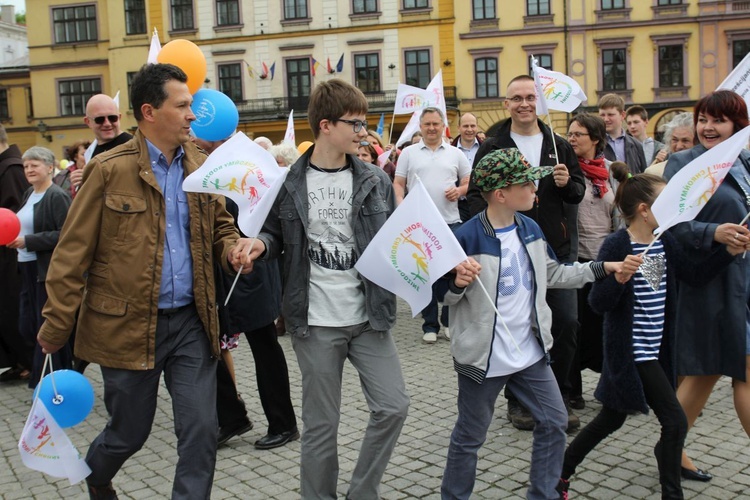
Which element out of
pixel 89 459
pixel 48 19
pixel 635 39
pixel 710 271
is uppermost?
pixel 48 19

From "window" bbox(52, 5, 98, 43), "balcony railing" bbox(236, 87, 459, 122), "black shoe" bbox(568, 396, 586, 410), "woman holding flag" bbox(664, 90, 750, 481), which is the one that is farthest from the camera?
"window" bbox(52, 5, 98, 43)

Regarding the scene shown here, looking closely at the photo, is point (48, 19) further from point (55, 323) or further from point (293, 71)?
point (55, 323)

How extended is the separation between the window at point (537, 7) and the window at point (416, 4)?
485 centimetres

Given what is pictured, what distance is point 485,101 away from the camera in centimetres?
3769

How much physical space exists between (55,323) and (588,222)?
13.2ft

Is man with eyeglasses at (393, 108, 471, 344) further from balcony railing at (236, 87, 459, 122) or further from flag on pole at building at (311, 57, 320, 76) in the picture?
balcony railing at (236, 87, 459, 122)

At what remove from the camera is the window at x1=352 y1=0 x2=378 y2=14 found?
39.0 meters

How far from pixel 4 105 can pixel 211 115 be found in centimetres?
4611

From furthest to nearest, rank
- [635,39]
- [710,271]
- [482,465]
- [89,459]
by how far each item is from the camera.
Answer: [635,39]
[482,465]
[710,271]
[89,459]

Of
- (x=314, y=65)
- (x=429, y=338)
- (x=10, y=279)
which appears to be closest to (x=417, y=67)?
(x=314, y=65)

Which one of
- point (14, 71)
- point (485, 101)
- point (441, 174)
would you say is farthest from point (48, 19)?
point (441, 174)

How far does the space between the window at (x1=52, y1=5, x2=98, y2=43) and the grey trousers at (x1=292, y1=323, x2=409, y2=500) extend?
1712 inches

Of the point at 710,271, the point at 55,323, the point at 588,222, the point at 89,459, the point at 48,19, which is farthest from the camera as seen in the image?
the point at 48,19

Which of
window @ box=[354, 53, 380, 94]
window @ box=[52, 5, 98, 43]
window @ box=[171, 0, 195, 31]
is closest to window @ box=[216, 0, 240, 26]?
window @ box=[171, 0, 195, 31]
